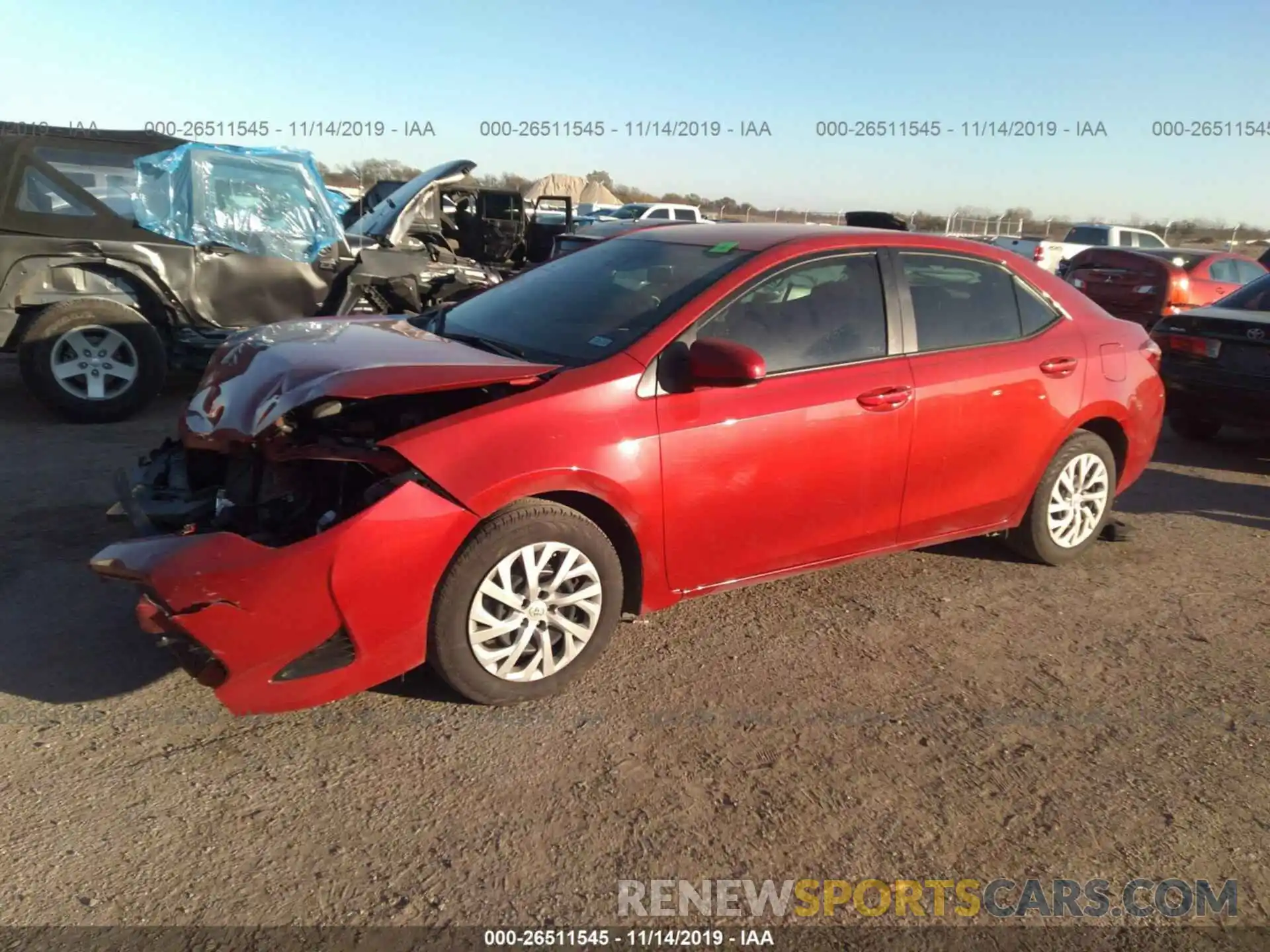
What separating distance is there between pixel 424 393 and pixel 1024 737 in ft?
8.02

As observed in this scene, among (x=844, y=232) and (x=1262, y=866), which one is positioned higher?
(x=844, y=232)

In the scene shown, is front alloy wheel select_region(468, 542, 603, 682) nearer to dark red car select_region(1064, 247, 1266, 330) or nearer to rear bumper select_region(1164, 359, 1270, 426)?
rear bumper select_region(1164, 359, 1270, 426)

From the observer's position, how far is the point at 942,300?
4324 mm

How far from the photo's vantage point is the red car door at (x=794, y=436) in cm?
353

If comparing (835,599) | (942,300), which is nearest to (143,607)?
(835,599)

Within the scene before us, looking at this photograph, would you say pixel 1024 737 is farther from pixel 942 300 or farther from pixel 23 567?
pixel 23 567

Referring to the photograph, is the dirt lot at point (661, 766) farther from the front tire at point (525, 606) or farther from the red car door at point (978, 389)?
the red car door at point (978, 389)

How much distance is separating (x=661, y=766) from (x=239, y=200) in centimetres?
633

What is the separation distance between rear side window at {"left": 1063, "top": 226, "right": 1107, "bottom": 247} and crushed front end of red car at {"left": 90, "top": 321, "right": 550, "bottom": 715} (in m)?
22.4

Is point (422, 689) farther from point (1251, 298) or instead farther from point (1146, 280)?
point (1146, 280)

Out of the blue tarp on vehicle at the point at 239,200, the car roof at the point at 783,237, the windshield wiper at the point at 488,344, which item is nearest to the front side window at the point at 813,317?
the car roof at the point at 783,237

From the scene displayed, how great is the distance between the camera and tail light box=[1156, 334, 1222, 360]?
7168 millimetres

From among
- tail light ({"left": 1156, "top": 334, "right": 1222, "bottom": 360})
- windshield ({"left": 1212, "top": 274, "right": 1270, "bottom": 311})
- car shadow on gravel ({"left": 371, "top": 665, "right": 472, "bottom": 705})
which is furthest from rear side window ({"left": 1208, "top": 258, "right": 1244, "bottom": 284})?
car shadow on gravel ({"left": 371, "top": 665, "right": 472, "bottom": 705})

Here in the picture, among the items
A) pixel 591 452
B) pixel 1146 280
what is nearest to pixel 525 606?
pixel 591 452
